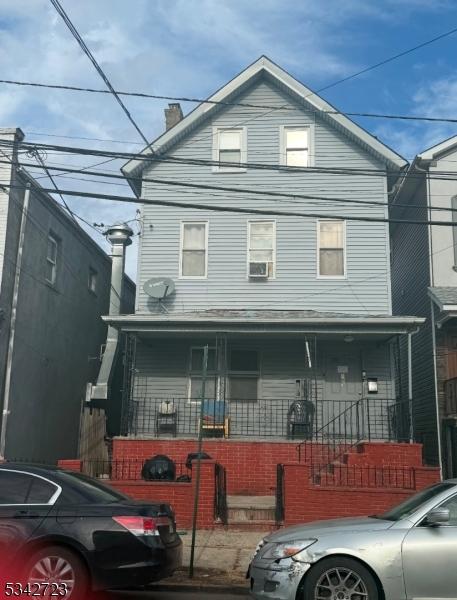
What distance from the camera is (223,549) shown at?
10.1 metres

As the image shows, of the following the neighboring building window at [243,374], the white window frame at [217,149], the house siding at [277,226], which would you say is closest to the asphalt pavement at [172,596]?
the neighboring building window at [243,374]

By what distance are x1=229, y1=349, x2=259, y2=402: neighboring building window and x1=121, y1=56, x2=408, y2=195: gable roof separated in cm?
529

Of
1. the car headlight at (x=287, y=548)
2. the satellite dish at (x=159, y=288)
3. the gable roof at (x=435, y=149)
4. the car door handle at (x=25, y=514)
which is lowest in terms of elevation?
the car headlight at (x=287, y=548)

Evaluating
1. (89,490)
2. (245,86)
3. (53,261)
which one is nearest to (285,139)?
(245,86)

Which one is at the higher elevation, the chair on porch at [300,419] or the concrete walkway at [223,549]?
the chair on porch at [300,419]

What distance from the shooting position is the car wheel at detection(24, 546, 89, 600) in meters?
6.21

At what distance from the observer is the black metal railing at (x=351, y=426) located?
47.1ft

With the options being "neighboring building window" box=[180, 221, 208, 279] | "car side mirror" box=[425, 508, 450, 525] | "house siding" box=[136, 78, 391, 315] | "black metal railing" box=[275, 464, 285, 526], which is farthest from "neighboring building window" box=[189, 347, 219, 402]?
"car side mirror" box=[425, 508, 450, 525]

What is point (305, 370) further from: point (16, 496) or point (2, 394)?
point (16, 496)

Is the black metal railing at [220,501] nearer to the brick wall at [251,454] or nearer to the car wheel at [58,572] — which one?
the brick wall at [251,454]

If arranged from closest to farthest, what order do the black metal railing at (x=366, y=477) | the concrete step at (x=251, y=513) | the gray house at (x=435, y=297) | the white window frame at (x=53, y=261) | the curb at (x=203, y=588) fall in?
1. the curb at (x=203, y=588)
2. the concrete step at (x=251, y=513)
3. the black metal railing at (x=366, y=477)
4. the gray house at (x=435, y=297)
5. the white window frame at (x=53, y=261)

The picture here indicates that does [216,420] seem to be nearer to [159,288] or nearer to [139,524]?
[159,288]

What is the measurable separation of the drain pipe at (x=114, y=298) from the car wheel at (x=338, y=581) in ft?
37.2

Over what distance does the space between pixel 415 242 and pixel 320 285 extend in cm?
347
